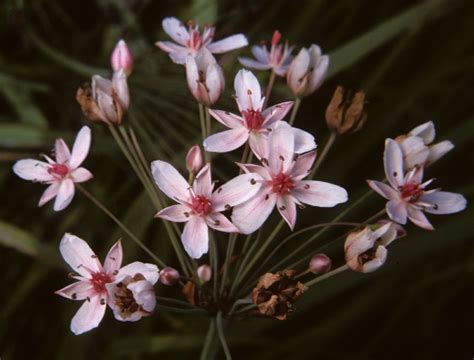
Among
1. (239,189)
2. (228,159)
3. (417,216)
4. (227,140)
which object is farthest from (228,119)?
(228,159)

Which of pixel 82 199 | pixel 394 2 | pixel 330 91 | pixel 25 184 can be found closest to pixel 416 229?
pixel 330 91

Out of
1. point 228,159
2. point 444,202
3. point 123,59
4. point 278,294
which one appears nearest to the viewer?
point 278,294

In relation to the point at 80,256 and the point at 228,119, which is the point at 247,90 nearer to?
the point at 228,119

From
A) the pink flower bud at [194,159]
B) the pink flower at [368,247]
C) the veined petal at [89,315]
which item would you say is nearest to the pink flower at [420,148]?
the pink flower at [368,247]

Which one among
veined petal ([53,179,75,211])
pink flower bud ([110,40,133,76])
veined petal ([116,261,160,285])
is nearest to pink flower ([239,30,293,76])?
pink flower bud ([110,40,133,76])

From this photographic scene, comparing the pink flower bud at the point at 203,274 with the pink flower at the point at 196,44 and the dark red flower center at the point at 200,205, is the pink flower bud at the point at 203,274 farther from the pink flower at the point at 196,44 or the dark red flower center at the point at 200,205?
the pink flower at the point at 196,44
